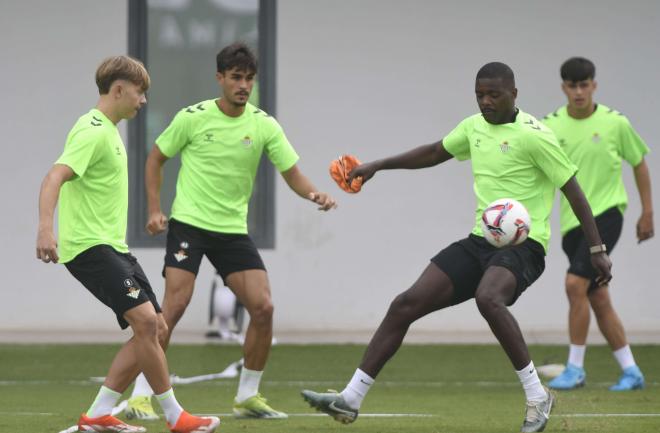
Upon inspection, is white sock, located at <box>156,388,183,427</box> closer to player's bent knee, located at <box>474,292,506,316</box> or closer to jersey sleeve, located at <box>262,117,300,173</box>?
player's bent knee, located at <box>474,292,506,316</box>

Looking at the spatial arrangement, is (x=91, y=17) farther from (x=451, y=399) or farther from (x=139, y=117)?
(x=451, y=399)

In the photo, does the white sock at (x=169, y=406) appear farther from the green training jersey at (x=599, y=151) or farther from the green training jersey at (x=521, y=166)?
the green training jersey at (x=599, y=151)

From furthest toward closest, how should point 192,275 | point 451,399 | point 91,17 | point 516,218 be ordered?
point 91,17
point 451,399
point 192,275
point 516,218

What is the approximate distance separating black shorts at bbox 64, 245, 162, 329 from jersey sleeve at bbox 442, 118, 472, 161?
6.34ft

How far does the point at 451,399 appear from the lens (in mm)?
9562

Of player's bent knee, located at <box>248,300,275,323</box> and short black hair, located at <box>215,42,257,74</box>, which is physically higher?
short black hair, located at <box>215,42,257,74</box>

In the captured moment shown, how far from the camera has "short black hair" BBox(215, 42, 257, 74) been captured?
326 inches

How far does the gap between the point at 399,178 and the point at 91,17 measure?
3.20 m

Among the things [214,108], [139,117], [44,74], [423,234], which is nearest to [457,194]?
[423,234]

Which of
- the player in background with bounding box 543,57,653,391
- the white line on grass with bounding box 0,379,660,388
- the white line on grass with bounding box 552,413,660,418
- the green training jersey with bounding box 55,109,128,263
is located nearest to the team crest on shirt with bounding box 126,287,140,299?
the green training jersey with bounding box 55,109,128,263

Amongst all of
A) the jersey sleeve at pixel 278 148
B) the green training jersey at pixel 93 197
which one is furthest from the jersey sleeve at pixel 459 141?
the green training jersey at pixel 93 197

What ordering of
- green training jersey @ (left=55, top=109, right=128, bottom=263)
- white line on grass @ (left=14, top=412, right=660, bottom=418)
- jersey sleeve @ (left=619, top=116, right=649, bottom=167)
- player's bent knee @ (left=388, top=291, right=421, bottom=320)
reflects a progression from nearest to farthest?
green training jersey @ (left=55, top=109, right=128, bottom=263) < player's bent knee @ (left=388, top=291, right=421, bottom=320) < white line on grass @ (left=14, top=412, right=660, bottom=418) < jersey sleeve @ (left=619, top=116, right=649, bottom=167)

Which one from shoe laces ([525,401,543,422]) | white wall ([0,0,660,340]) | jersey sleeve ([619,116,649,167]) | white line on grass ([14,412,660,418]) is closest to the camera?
shoe laces ([525,401,543,422])

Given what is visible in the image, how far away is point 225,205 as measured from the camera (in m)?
8.50
